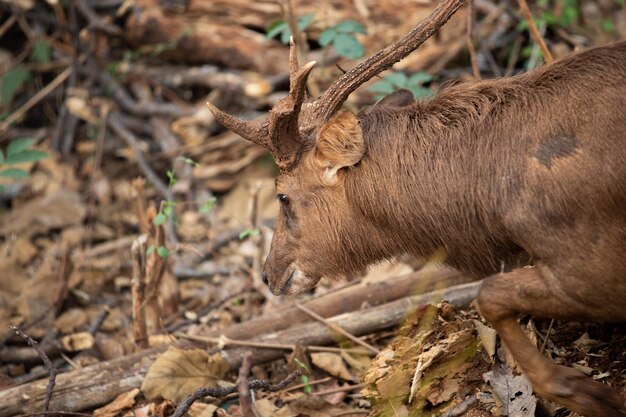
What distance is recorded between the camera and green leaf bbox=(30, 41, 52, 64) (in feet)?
30.1

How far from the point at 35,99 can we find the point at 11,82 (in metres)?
0.30

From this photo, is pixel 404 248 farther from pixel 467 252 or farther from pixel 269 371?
pixel 269 371

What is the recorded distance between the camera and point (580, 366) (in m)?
4.39

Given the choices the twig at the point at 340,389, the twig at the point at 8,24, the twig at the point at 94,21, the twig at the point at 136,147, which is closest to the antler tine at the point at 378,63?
the twig at the point at 340,389

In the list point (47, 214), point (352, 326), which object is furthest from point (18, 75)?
point (352, 326)

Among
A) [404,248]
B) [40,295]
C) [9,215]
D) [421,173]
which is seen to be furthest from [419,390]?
[9,215]

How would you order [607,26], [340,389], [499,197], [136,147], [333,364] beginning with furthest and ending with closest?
1. [136,147]
2. [607,26]
3. [333,364]
4. [340,389]
5. [499,197]

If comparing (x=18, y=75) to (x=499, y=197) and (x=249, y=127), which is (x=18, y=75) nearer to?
(x=249, y=127)

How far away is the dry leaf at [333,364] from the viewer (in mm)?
5422

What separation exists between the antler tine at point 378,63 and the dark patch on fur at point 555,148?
0.95 meters

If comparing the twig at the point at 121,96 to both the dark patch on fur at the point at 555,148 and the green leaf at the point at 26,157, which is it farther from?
the dark patch on fur at the point at 555,148

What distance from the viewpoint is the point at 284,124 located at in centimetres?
446

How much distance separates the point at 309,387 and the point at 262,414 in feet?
1.38

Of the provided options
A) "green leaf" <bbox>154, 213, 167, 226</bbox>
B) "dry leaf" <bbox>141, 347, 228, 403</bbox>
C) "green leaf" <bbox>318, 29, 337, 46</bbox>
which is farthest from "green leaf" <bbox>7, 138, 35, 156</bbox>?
"green leaf" <bbox>318, 29, 337, 46</bbox>
